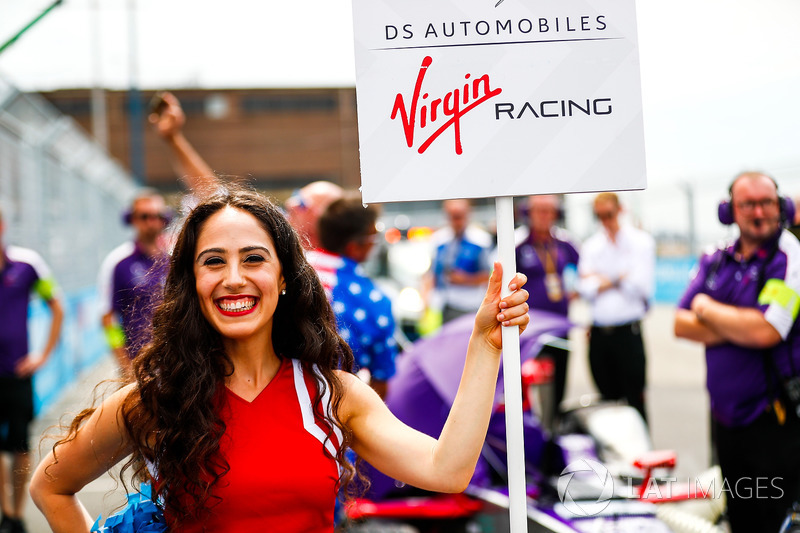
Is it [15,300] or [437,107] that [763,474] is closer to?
[437,107]

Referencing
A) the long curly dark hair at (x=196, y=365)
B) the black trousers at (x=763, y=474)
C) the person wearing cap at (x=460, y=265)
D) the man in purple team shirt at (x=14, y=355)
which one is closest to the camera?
the long curly dark hair at (x=196, y=365)

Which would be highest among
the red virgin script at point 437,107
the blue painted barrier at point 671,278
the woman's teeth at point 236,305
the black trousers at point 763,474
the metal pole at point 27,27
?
the metal pole at point 27,27

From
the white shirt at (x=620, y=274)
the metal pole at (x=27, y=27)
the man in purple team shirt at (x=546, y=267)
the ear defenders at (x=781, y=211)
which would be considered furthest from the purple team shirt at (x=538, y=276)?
the metal pole at (x=27, y=27)

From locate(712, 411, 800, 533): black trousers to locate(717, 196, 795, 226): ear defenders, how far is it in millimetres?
877

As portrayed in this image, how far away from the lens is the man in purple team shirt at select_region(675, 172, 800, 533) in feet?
11.0

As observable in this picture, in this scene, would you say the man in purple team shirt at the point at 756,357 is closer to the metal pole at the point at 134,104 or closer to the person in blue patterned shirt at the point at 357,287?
the person in blue patterned shirt at the point at 357,287

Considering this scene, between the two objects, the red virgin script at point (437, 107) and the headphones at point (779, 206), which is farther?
the headphones at point (779, 206)

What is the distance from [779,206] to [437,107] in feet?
6.88

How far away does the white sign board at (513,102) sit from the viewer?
2113mm

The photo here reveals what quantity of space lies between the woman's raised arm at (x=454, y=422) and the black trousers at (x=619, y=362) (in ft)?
14.4

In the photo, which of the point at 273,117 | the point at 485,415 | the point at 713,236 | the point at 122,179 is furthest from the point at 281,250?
the point at 273,117

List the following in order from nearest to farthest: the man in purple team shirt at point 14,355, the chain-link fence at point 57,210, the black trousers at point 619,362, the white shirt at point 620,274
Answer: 1. the man in purple team shirt at point 14,355
2. the black trousers at point 619,362
3. the white shirt at point 620,274
4. the chain-link fence at point 57,210

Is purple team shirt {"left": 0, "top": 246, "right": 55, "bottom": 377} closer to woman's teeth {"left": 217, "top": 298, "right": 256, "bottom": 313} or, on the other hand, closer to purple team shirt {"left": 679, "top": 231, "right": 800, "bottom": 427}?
woman's teeth {"left": 217, "top": 298, "right": 256, "bottom": 313}

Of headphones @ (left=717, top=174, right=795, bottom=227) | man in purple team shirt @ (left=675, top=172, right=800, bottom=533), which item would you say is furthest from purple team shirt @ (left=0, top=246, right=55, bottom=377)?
headphones @ (left=717, top=174, right=795, bottom=227)
